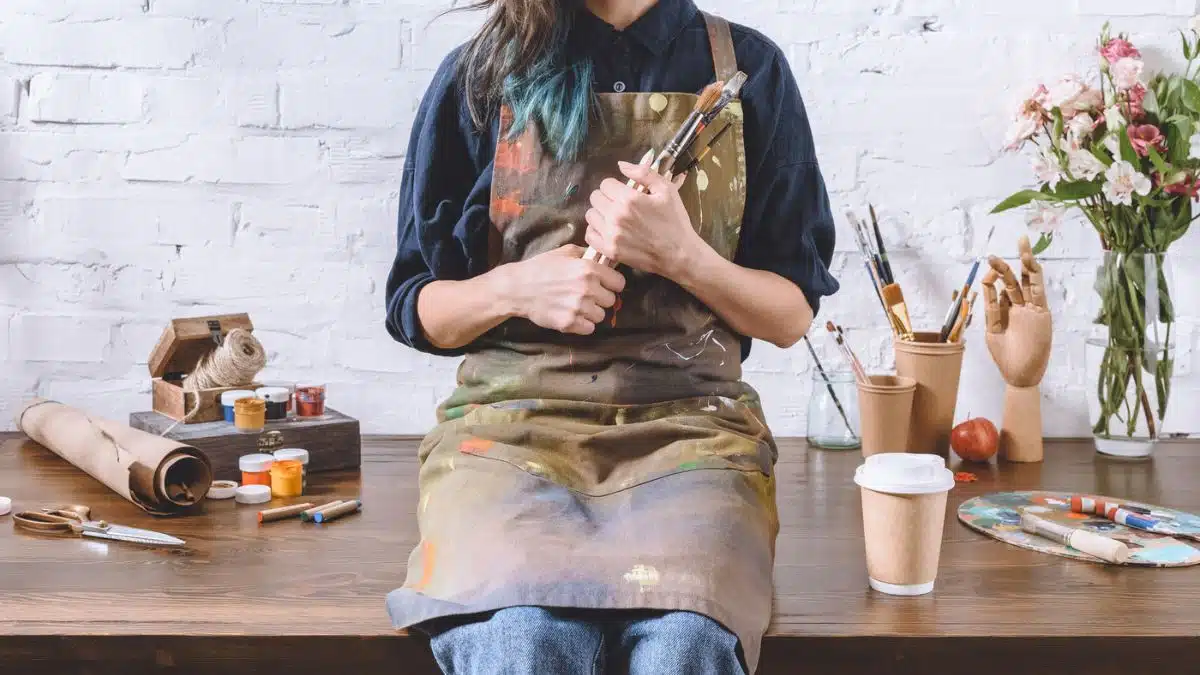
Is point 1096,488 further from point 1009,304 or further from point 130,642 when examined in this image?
point 130,642

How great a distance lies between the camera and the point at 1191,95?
1790mm

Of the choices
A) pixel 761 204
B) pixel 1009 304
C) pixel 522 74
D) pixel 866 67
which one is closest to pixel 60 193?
pixel 522 74

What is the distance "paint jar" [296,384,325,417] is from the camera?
1927 mm

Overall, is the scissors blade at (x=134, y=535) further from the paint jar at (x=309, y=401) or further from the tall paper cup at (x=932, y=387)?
the tall paper cup at (x=932, y=387)

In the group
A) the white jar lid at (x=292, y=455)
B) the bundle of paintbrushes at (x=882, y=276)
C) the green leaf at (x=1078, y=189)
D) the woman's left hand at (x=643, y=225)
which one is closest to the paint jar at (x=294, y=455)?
the white jar lid at (x=292, y=455)

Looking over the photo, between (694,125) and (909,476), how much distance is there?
0.46 m

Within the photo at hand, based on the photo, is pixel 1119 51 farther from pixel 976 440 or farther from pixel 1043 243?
pixel 976 440

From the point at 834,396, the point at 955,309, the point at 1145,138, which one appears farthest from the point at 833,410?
the point at 1145,138

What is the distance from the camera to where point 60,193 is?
6.87ft

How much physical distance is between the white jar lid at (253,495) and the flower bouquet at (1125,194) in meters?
1.25

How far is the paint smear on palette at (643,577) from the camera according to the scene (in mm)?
1117

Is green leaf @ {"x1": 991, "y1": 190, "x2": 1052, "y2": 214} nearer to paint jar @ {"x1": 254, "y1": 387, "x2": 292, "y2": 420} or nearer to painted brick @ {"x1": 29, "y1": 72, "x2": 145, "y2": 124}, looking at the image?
paint jar @ {"x1": 254, "y1": 387, "x2": 292, "y2": 420}

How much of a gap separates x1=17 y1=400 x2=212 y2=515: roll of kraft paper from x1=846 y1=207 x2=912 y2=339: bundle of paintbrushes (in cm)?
111

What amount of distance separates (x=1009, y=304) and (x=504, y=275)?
101 cm
